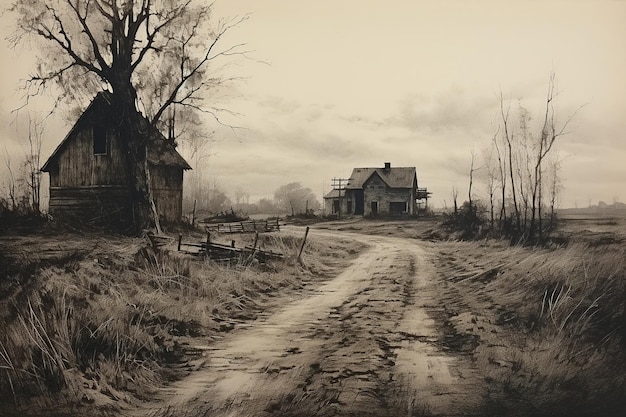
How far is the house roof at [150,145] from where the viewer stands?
308cm

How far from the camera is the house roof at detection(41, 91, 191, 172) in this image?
3084 millimetres

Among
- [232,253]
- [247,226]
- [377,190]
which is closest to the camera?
[377,190]

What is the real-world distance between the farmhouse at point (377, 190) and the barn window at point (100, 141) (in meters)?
1.77

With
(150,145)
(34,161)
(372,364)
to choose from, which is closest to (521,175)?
(372,364)

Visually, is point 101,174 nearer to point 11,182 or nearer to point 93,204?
point 93,204

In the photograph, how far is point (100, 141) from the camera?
11.1 feet

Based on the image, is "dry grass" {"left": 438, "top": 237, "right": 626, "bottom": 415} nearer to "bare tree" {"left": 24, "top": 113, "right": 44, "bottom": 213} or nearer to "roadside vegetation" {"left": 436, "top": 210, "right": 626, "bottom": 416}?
"roadside vegetation" {"left": 436, "top": 210, "right": 626, "bottom": 416}

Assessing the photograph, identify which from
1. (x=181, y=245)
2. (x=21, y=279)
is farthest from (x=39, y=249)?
(x=181, y=245)

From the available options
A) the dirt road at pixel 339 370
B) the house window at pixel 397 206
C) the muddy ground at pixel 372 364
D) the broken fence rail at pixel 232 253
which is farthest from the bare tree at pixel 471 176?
the broken fence rail at pixel 232 253

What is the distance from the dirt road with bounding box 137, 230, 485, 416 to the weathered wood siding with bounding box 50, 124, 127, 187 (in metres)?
1.51

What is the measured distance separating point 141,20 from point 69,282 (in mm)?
2056

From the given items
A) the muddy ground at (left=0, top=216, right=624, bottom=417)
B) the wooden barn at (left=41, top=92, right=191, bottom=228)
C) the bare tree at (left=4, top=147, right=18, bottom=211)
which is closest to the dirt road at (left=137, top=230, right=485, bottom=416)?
the muddy ground at (left=0, top=216, right=624, bottom=417)

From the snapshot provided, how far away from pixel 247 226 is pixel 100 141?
58.8 inches

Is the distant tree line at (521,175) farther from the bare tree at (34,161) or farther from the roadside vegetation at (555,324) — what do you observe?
the bare tree at (34,161)
